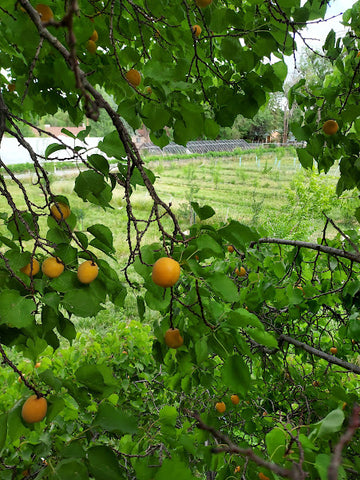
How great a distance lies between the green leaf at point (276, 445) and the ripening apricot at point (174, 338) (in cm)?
24

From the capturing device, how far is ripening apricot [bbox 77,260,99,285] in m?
0.68

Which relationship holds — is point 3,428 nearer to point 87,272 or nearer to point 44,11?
point 87,272

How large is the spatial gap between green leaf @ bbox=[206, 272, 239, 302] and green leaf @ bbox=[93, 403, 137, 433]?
30cm

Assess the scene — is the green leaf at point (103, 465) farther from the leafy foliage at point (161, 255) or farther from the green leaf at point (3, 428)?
the green leaf at point (3, 428)

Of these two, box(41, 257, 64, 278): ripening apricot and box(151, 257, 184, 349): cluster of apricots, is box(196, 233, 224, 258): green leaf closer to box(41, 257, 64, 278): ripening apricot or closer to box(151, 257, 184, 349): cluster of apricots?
box(151, 257, 184, 349): cluster of apricots

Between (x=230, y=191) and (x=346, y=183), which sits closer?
(x=346, y=183)

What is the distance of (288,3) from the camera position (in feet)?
2.73

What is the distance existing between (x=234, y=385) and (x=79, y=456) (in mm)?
304

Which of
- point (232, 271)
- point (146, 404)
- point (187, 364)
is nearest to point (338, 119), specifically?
point (232, 271)

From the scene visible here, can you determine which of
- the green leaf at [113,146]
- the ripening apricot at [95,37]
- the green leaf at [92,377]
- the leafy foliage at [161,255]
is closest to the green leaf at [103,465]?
the leafy foliage at [161,255]

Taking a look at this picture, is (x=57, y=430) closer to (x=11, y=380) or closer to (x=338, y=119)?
(x=11, y=380)

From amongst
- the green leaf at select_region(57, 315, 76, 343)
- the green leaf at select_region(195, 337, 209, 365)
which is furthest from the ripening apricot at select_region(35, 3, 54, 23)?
the green leaf at select_region(195, 337, 209, 365)

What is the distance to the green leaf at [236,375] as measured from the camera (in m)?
0.59

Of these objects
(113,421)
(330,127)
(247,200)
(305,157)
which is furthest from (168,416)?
(247,200)
